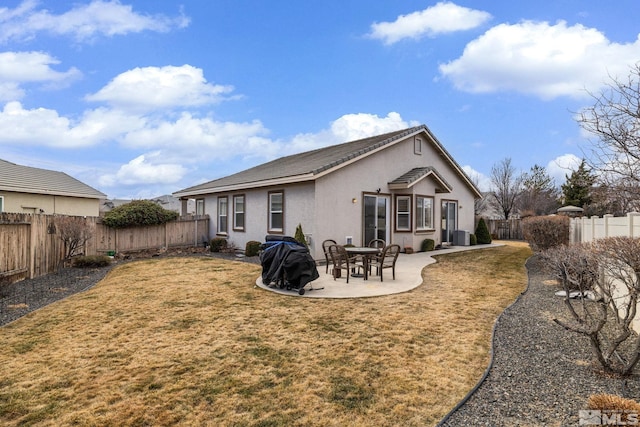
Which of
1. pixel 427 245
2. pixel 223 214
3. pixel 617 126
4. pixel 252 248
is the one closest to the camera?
pixel 617 126

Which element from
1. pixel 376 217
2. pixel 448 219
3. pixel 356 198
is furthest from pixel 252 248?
pixel 448 219

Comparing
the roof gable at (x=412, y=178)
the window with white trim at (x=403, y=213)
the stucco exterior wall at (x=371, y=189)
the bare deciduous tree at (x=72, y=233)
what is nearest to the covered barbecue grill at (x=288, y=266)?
the stucco exterior wall at (x=371, y=189)

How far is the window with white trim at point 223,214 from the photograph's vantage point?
55.9 feet

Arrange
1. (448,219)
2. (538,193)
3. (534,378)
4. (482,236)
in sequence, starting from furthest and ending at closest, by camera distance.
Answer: (538,193) → (482,236) → (448,219) → (534,378)

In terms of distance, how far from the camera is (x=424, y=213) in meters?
15.7

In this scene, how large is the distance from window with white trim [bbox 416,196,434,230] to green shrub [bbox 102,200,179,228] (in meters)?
11.4

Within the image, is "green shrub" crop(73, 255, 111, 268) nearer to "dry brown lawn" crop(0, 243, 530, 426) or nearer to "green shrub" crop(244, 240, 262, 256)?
"dry brown lawn" crop(0, 243, 530, 426)

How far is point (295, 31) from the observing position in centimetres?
1430

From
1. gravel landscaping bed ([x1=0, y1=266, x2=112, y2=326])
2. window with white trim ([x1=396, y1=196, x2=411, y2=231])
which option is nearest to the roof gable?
window with white trim ([x1=396, y1=196, x2=411, y2=231])

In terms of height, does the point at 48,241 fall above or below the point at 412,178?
below

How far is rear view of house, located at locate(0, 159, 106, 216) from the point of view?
15.6 meters

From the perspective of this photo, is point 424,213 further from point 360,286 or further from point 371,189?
point 360,286

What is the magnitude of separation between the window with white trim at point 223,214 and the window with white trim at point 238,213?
0.74m
